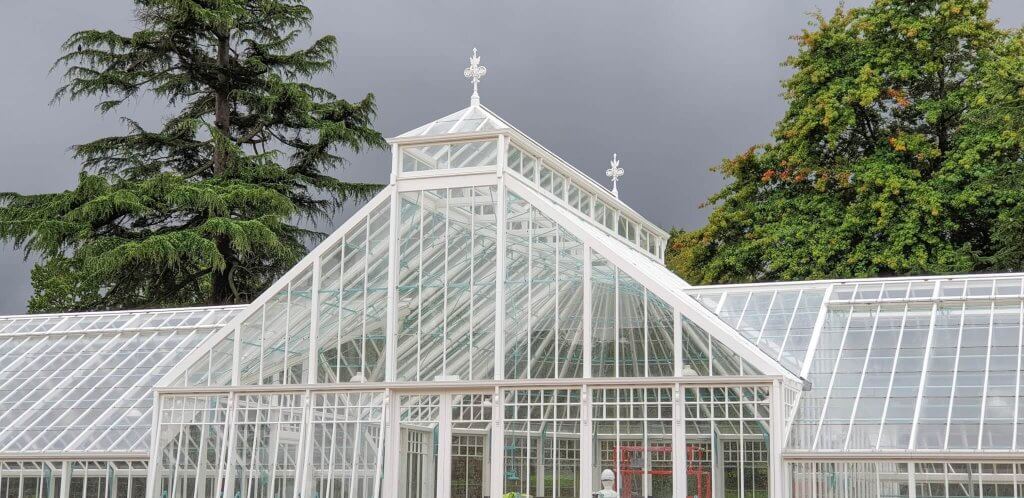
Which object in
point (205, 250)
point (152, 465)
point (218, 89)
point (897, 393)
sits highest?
point (218, 89)

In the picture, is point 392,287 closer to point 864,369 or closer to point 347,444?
point 347,444

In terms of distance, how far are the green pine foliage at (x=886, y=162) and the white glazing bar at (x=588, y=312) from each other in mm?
13003

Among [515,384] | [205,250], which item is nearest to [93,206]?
[205,250]

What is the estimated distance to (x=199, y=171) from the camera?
36.9m

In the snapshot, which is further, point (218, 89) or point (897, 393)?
point (218, 89)

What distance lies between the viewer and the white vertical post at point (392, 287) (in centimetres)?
1986

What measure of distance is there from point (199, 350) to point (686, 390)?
28.6 feet

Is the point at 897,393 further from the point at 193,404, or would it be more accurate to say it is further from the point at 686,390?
the point at 193,404

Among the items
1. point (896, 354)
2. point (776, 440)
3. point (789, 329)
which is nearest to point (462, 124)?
point (789, 329)

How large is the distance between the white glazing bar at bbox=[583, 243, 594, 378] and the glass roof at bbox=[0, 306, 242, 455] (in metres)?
8.02

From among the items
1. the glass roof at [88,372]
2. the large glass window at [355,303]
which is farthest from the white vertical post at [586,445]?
the glass roof at [88,372]

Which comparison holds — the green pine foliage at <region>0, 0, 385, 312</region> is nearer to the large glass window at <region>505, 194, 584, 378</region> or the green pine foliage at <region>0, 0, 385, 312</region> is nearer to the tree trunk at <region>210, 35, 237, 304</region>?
the tree trunk at <region>210, 35, 237, 304</region>

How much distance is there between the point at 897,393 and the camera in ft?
56.9

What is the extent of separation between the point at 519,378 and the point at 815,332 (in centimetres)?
483
